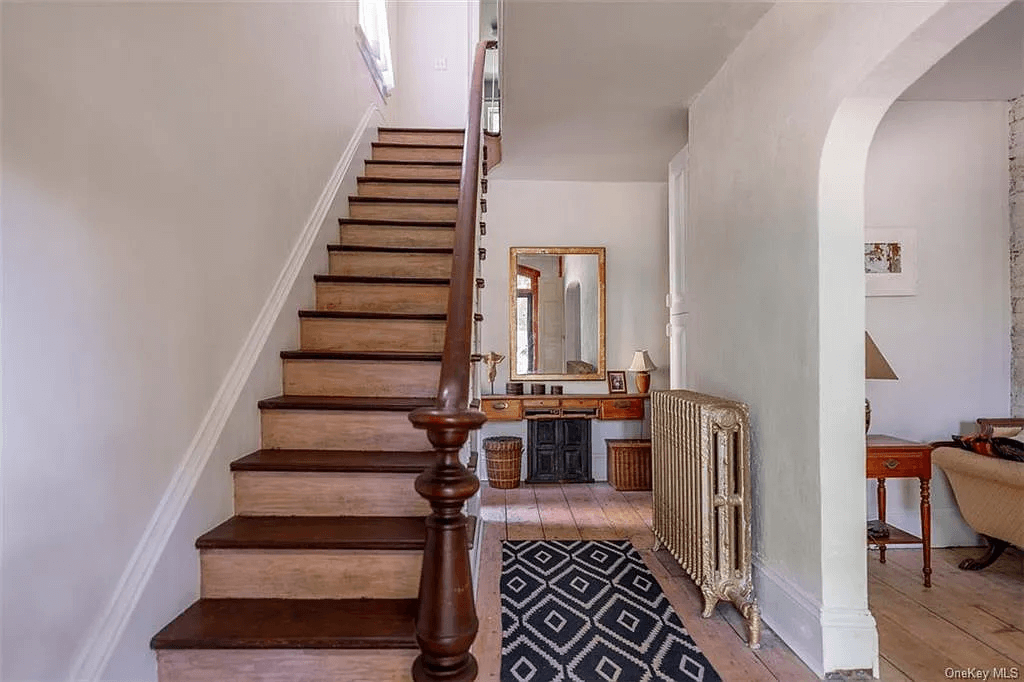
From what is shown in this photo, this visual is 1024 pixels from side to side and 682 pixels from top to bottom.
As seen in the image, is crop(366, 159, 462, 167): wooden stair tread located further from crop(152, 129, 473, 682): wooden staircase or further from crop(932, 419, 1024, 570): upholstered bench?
crop(932, 419, 1024, 570): upholstered bench

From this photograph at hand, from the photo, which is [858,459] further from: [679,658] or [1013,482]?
[1013,482]

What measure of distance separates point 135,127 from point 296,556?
3.95 feet

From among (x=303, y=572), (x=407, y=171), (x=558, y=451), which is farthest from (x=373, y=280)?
(x=558, y=451)

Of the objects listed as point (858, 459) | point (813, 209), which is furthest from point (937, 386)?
point (813, 209)

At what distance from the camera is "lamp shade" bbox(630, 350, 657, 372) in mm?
4633

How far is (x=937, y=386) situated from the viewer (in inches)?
127

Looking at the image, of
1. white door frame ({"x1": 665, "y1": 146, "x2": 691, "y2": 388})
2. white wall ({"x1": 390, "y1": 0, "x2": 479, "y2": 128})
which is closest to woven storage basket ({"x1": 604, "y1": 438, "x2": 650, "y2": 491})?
white door frame ({"x1": 665, "y1": 146, "x2": 691, "y2": 388})

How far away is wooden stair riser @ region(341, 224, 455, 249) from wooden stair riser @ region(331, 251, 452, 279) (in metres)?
0.20

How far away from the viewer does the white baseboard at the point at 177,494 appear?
4.06ft

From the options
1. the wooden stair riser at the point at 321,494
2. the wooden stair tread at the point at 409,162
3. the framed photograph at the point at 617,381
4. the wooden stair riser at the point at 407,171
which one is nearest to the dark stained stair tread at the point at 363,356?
the wooden stair riser at the point at 321,494

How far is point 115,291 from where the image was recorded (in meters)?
1.32

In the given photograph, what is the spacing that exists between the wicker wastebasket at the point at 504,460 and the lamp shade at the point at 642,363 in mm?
1134

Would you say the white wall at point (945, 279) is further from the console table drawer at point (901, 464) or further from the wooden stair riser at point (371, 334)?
the wooden stair riser at point (371, 334)
